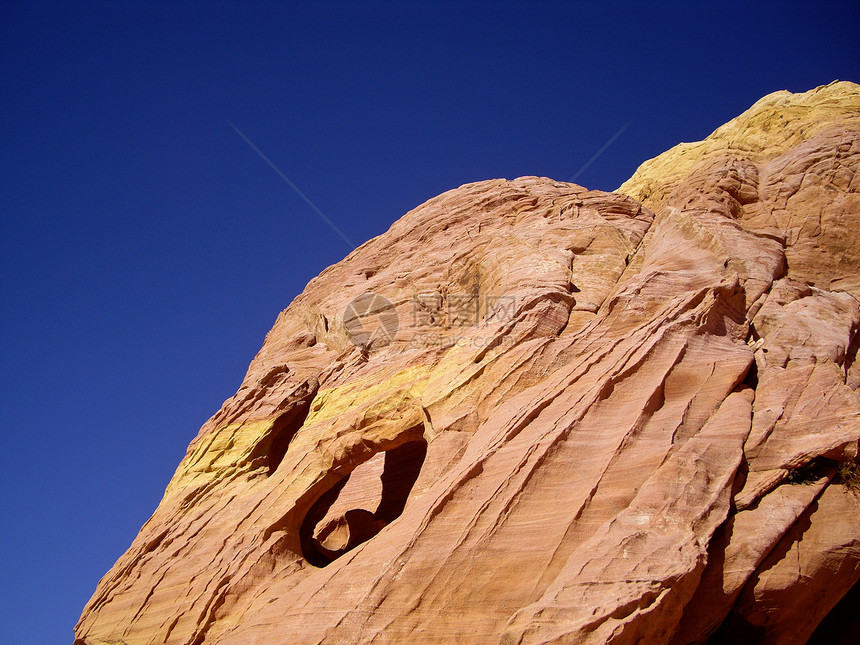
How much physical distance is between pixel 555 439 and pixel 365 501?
12410mm

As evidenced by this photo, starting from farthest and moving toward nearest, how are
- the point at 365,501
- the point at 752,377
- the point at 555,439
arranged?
1. the point at 365,501
2. the point at 752,377
3. the point at 555,439

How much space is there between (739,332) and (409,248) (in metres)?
14.6

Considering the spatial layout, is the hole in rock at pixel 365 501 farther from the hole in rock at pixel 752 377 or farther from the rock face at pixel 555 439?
the hole in rock at pixel 752 377

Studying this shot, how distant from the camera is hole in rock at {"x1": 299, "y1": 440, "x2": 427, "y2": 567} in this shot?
70.8ft

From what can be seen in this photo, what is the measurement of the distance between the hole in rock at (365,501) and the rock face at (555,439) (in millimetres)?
98

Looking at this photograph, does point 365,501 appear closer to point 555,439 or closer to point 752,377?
point 555,439

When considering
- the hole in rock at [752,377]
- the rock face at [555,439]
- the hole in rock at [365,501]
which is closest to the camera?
the rock face at [555,439]

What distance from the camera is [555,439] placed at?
13070mm

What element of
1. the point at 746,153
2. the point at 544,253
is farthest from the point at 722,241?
the point at 746,153

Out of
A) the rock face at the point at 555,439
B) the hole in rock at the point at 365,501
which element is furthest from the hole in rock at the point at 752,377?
the hole in rock at the point at 365,501

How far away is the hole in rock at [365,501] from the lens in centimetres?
2159

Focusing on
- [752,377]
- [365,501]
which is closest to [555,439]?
[752,377]

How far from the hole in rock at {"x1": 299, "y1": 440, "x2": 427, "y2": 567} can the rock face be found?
3.9 inches

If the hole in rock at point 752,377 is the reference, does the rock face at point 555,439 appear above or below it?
above
